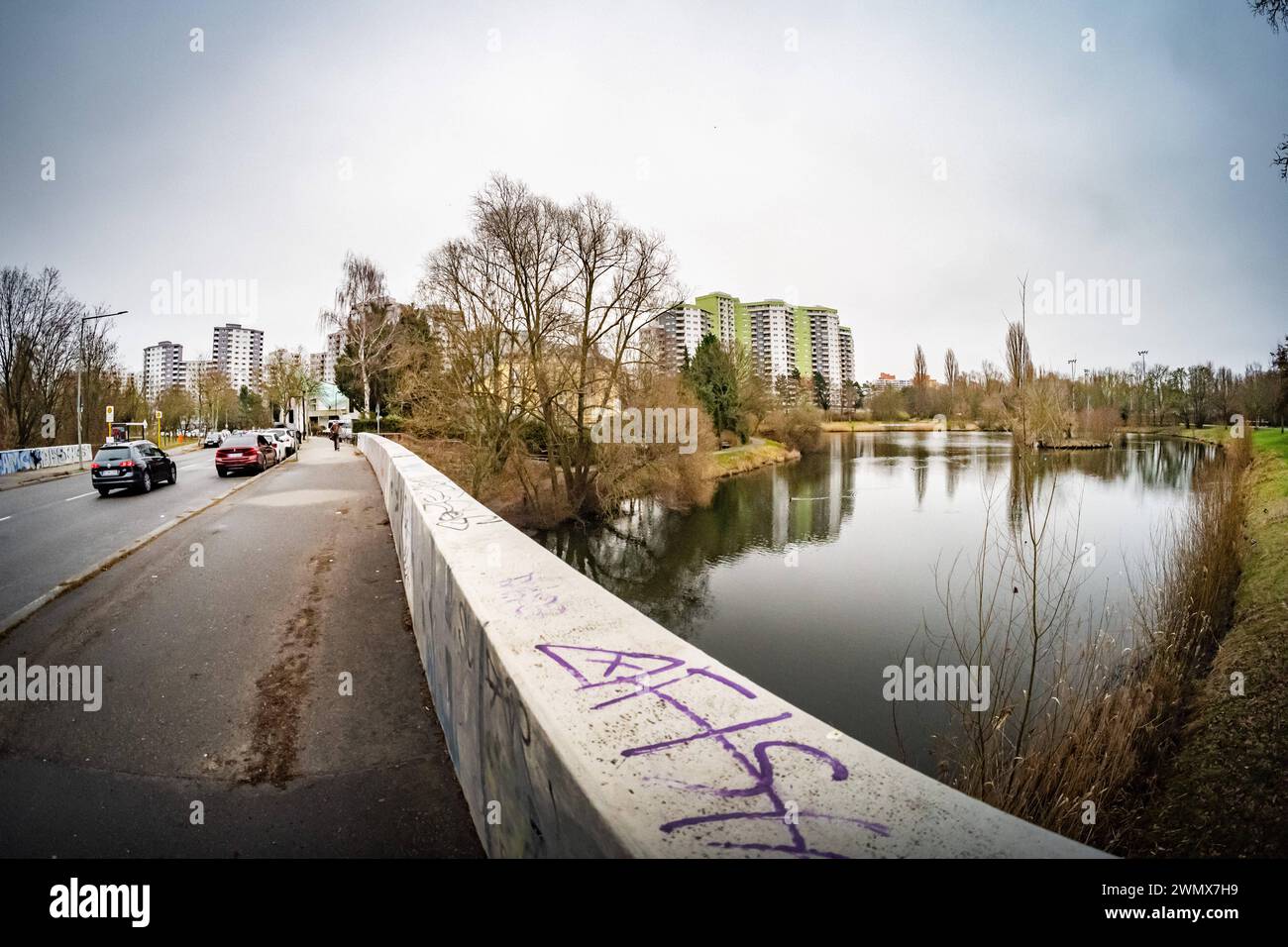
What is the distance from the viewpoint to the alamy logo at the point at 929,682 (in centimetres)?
880

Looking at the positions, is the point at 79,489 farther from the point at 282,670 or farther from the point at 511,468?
the point at 282,670

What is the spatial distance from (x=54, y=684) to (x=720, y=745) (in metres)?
5.41

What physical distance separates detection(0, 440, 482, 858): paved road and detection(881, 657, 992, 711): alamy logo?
725 cm

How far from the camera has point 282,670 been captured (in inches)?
188

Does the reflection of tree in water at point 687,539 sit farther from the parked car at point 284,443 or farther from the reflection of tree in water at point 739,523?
the parked car at point 284,443

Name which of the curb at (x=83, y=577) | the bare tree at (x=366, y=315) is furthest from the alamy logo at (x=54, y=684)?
the bare tree at (x=366, y=315)

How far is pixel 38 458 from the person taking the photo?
2619 cm

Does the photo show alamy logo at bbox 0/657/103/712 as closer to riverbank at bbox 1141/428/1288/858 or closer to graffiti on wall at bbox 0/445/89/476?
riverbank at bbox 1141/428/1288/858

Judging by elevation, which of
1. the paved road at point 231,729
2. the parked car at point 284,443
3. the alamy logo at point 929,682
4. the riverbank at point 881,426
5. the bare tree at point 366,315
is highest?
the bare tree at point 366,315

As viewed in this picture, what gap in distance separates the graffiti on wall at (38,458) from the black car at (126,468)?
39.1ft

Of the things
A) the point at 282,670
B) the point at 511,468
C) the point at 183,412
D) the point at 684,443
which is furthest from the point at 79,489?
the point at 183,412
